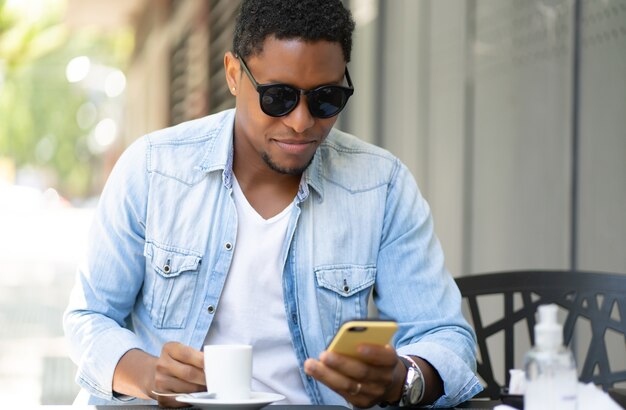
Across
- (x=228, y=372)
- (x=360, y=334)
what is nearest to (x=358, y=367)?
(x=360, y=334)

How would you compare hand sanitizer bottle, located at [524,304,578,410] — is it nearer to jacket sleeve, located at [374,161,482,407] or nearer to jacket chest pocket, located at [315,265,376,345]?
jacket sleeve, located at [374,161,482,407]

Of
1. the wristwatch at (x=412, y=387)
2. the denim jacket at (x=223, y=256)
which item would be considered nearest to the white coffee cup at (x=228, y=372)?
the wristwatch at (x=412, y=387)

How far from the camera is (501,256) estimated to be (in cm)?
450

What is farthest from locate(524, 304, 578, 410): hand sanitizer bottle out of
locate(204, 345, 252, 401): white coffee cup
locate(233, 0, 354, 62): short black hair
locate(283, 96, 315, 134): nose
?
locate(233, 0, 354, 62): short black hair

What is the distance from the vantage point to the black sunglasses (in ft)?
8.04

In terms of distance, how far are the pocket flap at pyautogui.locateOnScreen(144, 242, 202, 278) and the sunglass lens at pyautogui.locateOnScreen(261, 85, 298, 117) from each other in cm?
41

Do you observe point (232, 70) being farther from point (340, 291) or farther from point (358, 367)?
point (358, 367)

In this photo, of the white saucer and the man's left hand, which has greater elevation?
the man's left hand

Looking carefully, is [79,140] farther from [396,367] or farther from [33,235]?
[396,367]

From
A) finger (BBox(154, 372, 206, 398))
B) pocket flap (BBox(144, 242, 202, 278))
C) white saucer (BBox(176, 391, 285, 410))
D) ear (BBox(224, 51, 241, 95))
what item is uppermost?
ear (BBox(224, 51, 241, 95))

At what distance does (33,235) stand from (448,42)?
15141 mm

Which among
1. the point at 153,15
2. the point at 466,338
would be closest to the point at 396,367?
the point at 466,338

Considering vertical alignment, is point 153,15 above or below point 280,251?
above

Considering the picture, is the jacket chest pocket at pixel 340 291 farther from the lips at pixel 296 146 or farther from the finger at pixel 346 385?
the finger at pixel 346 385
